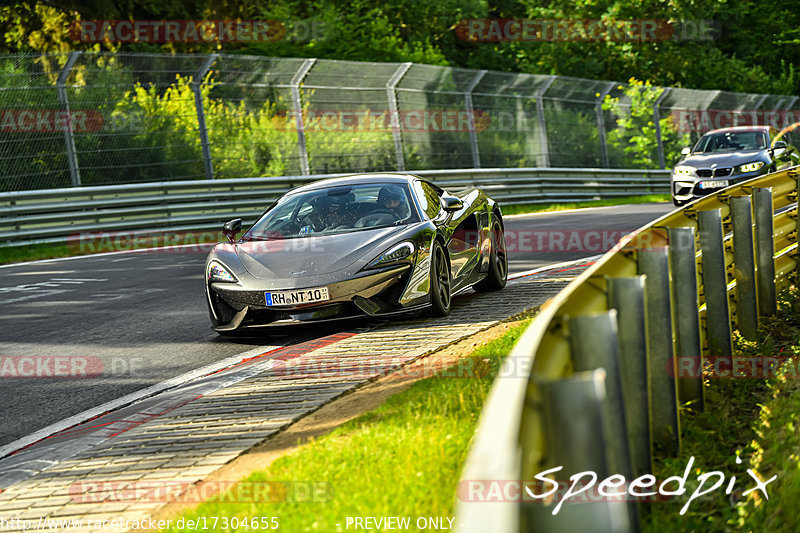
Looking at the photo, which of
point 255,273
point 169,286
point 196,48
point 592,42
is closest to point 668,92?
point 592,42

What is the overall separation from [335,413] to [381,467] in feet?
4.21

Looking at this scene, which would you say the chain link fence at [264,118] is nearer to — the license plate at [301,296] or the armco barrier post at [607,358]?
the license plate at [301,296]

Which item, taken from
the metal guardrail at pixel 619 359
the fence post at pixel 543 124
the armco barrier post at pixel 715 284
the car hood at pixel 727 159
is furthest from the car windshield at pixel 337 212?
the fence post at pixel 543 124

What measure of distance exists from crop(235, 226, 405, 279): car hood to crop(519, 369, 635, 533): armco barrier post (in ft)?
18.8

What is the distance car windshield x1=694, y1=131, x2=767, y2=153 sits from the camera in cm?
2162

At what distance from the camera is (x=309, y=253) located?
8.75 metres

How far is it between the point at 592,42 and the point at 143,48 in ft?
60.5

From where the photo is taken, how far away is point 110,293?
38.9ft

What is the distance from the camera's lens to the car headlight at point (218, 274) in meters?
8.62

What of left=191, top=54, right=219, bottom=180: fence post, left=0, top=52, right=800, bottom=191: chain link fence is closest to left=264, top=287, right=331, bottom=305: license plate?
left=0, top=52, right=800, bottom=191: chain link fence

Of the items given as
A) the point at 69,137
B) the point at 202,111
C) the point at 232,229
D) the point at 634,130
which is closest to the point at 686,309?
the point at 232,229

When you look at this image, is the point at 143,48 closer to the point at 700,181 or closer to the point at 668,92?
the point at 668,92

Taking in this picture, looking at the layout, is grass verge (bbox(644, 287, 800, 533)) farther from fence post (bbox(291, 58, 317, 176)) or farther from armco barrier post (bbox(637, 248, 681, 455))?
fence post (bbox(291, 58, 317, 176))

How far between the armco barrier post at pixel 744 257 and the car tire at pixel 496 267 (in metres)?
Answer: 3.42
